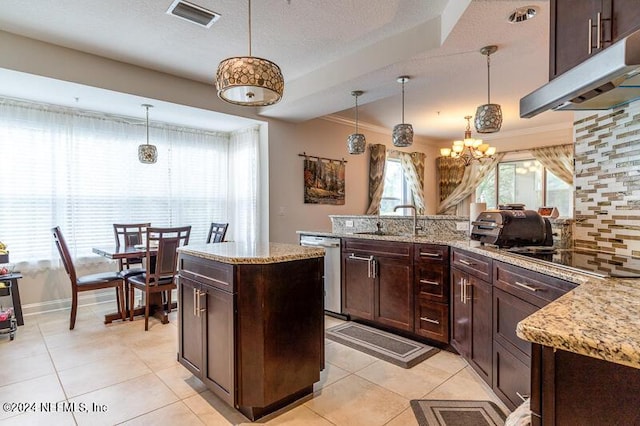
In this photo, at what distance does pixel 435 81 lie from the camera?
3516 millimetres

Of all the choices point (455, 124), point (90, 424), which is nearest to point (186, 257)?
point (90, 424)

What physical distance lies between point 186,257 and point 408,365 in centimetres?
178

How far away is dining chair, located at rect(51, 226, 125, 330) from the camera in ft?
11.0

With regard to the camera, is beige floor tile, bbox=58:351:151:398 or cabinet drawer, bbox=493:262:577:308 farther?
beige floor tile, bbox=58:351:151:398

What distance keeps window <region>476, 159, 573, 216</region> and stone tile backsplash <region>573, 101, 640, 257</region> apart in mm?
4362

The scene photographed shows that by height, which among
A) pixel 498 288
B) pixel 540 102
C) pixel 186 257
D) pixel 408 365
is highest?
pixel 540 102

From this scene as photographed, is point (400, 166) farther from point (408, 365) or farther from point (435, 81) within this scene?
point (408, 365)

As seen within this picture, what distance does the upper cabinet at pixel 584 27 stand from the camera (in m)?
1.28

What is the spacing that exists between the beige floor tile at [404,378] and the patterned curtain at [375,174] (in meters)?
3.73

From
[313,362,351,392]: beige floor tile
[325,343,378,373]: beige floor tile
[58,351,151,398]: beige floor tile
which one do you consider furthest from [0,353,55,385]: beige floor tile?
[325,343,378,373]: beige floor tile

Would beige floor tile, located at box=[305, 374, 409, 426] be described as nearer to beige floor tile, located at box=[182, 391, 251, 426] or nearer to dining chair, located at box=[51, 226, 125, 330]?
beige floor tile, located at box=[182, 391, 251, 426]

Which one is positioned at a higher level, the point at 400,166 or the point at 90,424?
the point at 400,166

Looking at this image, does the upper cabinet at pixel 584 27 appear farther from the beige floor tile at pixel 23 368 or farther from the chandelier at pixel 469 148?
the beige floor tile at pixel 23 368

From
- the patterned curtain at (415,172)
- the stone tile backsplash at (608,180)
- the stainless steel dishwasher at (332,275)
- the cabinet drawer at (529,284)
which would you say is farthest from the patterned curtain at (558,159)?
the cabinet drawer at (529,284)
